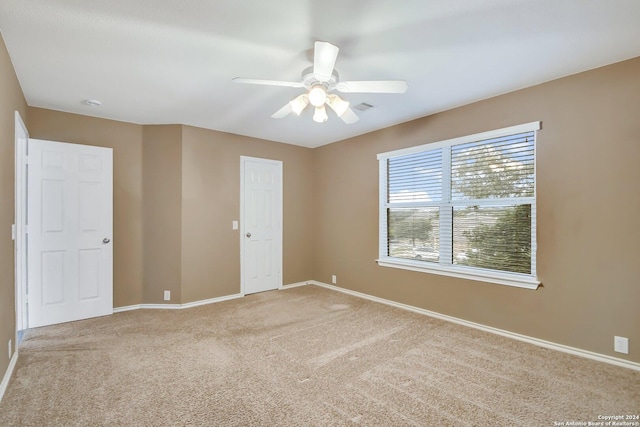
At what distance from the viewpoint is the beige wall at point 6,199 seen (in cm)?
220

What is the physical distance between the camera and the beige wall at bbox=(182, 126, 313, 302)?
4.28 metres

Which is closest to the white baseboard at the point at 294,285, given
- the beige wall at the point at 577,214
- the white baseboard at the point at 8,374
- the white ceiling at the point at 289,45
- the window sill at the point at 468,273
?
the window sill at the point at 468,273

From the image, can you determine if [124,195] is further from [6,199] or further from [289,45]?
[289,45]

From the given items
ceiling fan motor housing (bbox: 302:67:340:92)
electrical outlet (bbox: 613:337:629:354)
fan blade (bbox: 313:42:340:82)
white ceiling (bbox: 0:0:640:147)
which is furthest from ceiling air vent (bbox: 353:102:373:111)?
electrical outlet (bbox: 613:337:629:354)

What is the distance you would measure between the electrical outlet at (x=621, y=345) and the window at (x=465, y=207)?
0.66 metres

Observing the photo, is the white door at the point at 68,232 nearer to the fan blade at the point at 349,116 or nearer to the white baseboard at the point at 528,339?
the fan blade at the point at 349,116

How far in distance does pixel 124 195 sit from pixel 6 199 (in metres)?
1.75

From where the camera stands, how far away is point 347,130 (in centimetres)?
452

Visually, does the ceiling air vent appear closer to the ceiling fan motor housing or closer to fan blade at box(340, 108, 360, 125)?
fan blade at box(340, 108, 360, 125)

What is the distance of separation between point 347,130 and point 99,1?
3192mm

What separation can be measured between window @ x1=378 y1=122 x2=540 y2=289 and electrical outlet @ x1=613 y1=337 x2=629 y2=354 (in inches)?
26.0

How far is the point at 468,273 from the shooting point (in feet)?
11.3

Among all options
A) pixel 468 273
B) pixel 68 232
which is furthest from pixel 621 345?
pixel 68 232

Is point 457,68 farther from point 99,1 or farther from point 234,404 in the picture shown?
point 234,404
